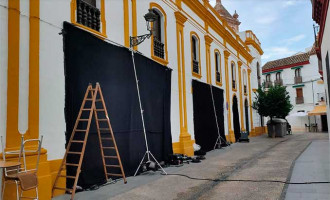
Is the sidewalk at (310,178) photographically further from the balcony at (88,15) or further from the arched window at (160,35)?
the balcony at (88,15)

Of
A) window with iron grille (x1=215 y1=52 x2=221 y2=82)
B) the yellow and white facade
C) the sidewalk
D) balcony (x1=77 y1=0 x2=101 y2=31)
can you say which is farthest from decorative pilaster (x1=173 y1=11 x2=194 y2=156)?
window with iron grille (x1=215 y1=52 x2=221 y2=82)

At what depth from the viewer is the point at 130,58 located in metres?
7.17

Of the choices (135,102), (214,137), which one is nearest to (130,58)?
(135,102)

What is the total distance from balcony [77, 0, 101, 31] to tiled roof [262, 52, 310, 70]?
95.6ft

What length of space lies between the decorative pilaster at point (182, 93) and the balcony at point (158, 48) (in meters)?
1.04

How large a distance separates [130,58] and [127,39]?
23.3 inches

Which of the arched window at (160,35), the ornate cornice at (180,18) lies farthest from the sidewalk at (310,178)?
the ornate cornice at (180,18)

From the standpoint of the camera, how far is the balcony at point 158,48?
29.8ft

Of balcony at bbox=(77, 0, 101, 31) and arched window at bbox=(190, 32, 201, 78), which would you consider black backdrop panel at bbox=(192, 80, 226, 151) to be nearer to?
arched window at bbox=(190, 32, 201, 78)

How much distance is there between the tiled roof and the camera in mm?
30969

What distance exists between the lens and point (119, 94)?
6.67 meters

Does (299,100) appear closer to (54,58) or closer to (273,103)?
(273,103)

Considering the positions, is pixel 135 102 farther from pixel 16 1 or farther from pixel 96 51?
pixel 16 1

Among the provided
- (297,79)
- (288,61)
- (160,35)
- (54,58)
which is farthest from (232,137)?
(288,61)
